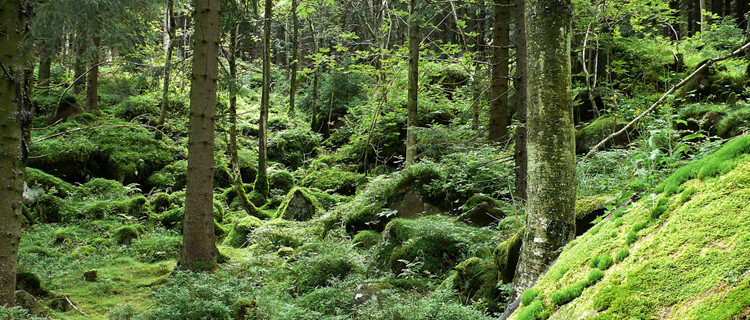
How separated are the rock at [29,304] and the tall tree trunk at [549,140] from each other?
6022 mm

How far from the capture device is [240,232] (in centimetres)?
1063

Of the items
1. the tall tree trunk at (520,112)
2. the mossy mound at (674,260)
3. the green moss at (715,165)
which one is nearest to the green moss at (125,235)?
the tall tree trunk at (520,112)

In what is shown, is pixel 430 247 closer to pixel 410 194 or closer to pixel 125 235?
pixel 410 194

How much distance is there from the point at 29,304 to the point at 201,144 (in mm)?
3234

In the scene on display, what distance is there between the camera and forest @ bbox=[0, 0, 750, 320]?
6.98 feet

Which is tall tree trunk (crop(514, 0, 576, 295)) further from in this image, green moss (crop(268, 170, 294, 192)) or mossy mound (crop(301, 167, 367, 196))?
green moss (crop(268, 170, 294, 192))

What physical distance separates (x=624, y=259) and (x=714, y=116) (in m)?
7.49

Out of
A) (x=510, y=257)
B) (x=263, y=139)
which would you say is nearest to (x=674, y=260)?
(x=510, y=257)

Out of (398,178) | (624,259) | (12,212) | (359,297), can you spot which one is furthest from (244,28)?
(624,259)

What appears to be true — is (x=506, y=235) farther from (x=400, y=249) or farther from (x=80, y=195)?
(x=80, y=195)

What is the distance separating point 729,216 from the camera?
1.73 metres

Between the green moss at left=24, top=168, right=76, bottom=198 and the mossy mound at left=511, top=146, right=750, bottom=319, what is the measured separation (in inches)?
501

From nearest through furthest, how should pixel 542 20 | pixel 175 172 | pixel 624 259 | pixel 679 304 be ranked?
pixel 679 304 → pixel 624 259 → pixel 542 20 → pixel 175 172

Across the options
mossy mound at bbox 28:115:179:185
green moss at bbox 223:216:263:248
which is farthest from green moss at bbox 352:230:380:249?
mossy mound at bbox 28:115:179:185
